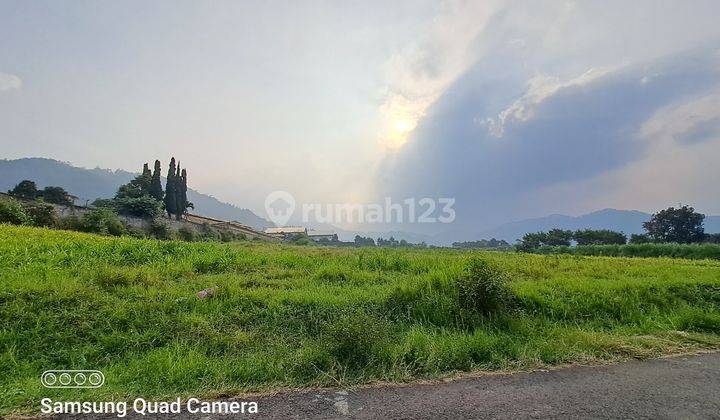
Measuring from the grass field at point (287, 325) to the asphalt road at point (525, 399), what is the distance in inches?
11.7

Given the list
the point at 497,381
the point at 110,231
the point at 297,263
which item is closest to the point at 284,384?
the point at 497,381

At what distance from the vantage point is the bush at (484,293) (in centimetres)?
578

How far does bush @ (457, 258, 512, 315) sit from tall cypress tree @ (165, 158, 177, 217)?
49.5 meters

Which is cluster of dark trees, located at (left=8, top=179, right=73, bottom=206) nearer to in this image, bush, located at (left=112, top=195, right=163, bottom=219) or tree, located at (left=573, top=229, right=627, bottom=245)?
bush, located at (left=112, top=195, right=163, bottom=219)

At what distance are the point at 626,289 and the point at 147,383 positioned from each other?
903cm

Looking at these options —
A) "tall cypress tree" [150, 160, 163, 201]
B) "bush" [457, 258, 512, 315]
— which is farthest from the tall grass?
"tall cypress tree" [150, 160, 163, 201]

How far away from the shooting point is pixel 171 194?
156 feet

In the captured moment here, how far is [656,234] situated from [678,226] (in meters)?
3.01

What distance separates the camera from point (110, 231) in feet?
81.8

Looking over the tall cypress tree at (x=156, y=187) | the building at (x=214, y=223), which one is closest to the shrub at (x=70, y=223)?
the tall cypress tree at (x=156, y=187)

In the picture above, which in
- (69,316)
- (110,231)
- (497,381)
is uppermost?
(110,231)

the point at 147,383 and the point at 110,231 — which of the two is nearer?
the point at 147,383

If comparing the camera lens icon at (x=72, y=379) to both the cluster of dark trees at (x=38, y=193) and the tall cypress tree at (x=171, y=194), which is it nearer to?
the cluster of dark trees at (x=38, y=193)

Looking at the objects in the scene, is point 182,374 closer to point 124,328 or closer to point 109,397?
point 109,397
